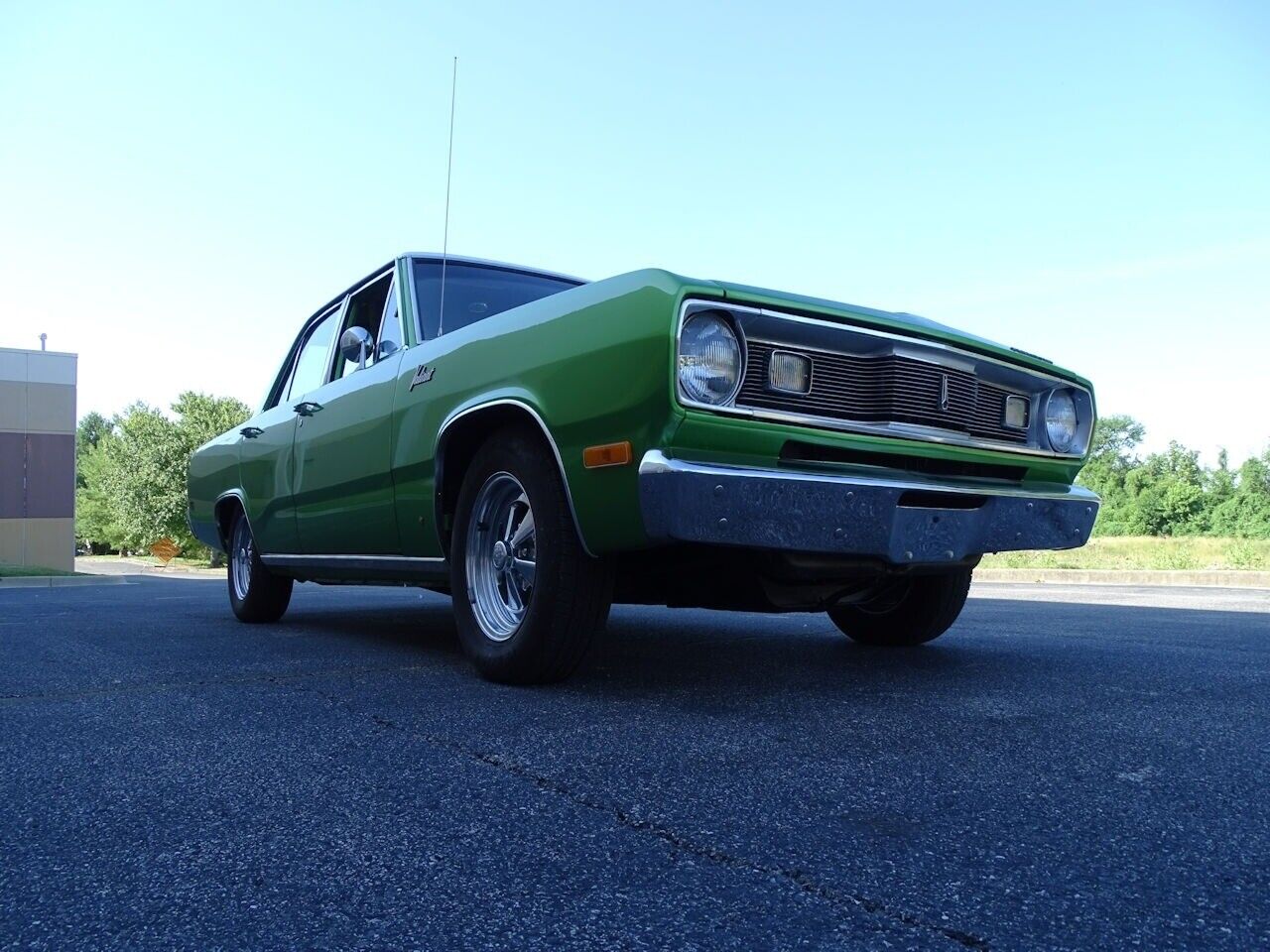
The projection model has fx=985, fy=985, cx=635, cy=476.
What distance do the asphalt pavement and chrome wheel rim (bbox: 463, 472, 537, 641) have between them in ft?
0.83

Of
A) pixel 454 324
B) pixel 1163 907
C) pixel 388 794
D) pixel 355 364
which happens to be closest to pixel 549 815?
pixel 388 794

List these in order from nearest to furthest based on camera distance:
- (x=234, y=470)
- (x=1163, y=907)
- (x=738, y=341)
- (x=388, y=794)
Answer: (x=1163, y=907), (x=388, y=794), (x=738, y=341), (x=234, y=470)

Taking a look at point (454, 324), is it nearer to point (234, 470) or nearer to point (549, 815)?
point (234, 470)

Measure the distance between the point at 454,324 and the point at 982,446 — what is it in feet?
7.28

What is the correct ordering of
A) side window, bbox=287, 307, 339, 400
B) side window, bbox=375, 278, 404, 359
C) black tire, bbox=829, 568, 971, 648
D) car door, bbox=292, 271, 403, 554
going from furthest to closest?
side window, bbox=287, 307, 339, 400
side window, bbox=375, 278, 404, 359
car door, bbox=292, 271, 403, 554
black tire, bbox=829, 568, 971, 648

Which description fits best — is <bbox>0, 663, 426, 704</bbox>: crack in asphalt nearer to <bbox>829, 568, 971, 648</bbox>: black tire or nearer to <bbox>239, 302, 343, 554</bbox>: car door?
<bbox>239, 302, 343, 554</bbox>: car door

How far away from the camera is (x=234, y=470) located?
592 cm

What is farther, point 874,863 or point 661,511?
point 661,511

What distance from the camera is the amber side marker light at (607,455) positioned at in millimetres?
2684

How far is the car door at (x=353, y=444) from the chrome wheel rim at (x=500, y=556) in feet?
2.41

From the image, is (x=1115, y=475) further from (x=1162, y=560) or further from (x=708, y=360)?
(x=708, y=360)

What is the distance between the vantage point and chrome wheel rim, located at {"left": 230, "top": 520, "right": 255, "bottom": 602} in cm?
588

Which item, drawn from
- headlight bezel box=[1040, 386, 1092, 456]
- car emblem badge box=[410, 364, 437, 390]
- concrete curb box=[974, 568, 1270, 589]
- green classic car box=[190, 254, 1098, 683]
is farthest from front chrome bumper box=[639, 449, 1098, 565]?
concrete curb box=[974, 568, 1270, 589]

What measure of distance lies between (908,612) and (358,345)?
264cm
